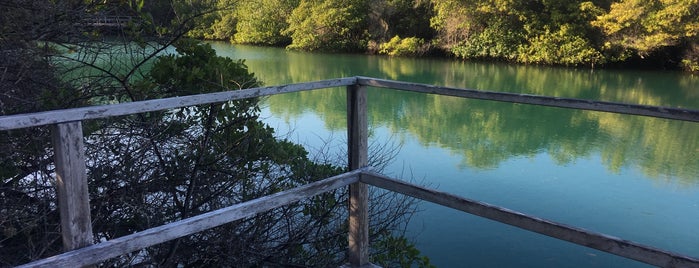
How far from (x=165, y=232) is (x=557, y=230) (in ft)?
3.86

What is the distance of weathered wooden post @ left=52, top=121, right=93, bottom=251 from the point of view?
151cm

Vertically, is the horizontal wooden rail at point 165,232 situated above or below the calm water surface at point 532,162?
above

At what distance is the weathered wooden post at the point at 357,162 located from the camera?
8.04 feet

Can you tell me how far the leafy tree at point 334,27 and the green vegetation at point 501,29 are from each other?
4cm

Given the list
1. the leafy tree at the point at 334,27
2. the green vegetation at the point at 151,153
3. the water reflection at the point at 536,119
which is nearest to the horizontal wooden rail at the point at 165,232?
the green vegetation at the point at 151,153

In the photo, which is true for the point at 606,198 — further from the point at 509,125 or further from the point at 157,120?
the point at 157,120

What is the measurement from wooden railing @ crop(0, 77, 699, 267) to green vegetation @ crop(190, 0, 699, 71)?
13.4 meters

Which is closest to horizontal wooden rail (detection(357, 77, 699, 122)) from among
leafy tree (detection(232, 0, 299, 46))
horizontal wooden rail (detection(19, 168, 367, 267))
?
horizontal wooden rail (detection(19, 168, 367, 267))

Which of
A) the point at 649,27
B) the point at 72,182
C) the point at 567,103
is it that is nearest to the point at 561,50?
the point at 649,27

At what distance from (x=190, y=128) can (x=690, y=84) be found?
54.8 feet

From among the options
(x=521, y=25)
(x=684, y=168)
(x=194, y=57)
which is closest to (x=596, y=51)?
(x=521, y=25)

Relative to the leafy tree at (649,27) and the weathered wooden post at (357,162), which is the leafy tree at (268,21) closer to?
the leafy tree at (649,27)

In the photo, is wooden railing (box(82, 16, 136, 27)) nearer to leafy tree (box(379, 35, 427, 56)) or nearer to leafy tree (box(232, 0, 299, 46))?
leafy tree (box(379, 35, 427, 56))

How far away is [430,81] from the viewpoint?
55.4 feet
